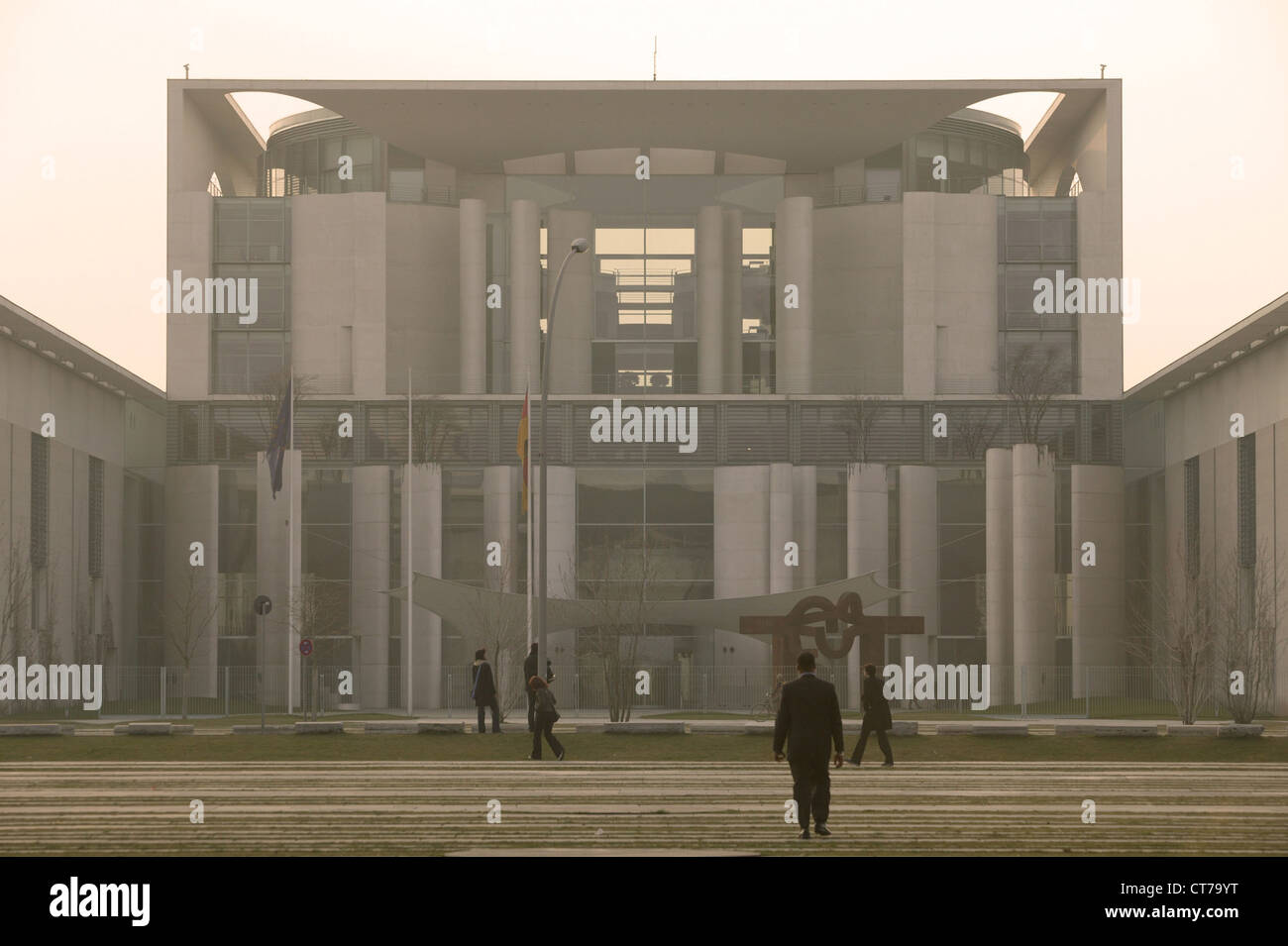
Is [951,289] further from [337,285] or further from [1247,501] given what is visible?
[337,285]

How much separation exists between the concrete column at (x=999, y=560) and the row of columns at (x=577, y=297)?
7.18 m

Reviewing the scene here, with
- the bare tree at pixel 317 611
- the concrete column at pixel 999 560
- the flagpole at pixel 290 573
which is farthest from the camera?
the concrete column at pixel 999 560

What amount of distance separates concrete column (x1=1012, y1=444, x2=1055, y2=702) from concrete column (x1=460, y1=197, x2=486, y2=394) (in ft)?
59.5

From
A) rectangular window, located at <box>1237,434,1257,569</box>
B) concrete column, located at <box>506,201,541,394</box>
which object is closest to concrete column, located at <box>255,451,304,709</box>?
concrete column, located at <box>506,201,541,394</box>

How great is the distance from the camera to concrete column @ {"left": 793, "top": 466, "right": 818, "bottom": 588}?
57.3 meters

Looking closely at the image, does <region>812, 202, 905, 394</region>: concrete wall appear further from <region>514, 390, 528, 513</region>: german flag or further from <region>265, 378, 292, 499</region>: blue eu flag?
<region>514, 390, 528, 513</region>: german flag

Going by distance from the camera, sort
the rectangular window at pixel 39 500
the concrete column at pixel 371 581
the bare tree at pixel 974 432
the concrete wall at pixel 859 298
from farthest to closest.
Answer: the concrete wall at pixel 859 298
the bare tree at pixel 974 432
the concrete column at pixel 371 581
the rectangular window at pixel 39 500

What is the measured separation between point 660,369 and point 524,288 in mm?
5350

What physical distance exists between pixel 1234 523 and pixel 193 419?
108 feet

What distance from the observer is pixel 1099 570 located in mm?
57594

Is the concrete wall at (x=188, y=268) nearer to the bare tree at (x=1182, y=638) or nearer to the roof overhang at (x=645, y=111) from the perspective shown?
the roof overhang at (x=645, y=111)

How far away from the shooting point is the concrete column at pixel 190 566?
5644cm

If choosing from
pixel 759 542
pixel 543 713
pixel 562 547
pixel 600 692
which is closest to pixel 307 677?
pixel 600 692

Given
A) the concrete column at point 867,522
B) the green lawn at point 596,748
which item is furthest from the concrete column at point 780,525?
the green lawn at point 596,748
